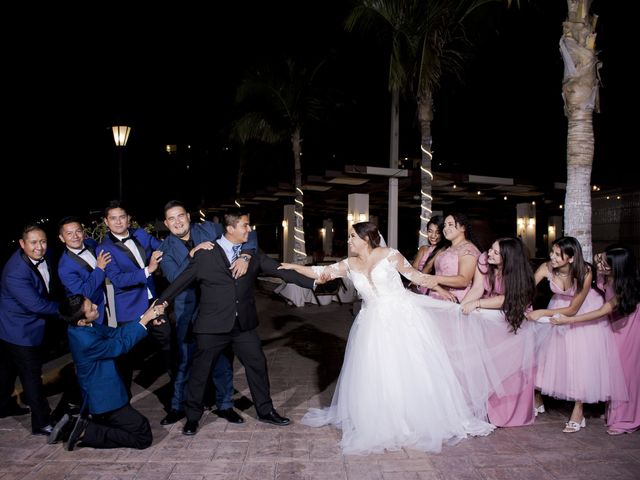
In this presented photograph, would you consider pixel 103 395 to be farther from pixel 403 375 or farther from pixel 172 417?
pixel 403 375

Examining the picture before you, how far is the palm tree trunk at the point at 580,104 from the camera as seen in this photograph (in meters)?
6.27

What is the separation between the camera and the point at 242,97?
53.8 ft

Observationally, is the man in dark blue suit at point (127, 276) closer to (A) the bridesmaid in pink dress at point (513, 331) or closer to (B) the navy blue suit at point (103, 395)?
(B) the navy blue suit at point (103, 395)

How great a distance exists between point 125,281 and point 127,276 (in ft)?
0.18

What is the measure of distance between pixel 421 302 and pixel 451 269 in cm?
107

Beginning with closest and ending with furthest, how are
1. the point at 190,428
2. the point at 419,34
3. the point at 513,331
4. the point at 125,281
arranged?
the point at 190,428
the point at 513,331
the point at 125,281
the point at 419,34

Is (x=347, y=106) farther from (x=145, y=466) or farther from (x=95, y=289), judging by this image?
(x=145, y=466)

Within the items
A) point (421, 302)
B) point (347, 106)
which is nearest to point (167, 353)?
point (421, 302)

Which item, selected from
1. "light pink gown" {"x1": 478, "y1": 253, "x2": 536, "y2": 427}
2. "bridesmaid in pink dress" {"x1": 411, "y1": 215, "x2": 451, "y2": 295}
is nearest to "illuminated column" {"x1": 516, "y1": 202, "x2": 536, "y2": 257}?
"bridesmaid in pink dress" {"x1": 411, "y1": 215, "x2": 451, "y2": 295}

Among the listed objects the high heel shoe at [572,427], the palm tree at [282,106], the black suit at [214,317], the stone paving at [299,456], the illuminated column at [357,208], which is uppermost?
the palm tree at [282,106]

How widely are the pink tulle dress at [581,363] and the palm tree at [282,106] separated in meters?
12.5

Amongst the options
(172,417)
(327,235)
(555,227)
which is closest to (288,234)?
(327,235)

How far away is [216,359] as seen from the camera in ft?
15.5

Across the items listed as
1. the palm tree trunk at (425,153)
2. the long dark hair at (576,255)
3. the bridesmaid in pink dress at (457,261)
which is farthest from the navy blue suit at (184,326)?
the palm tree trunk at (425,153)
